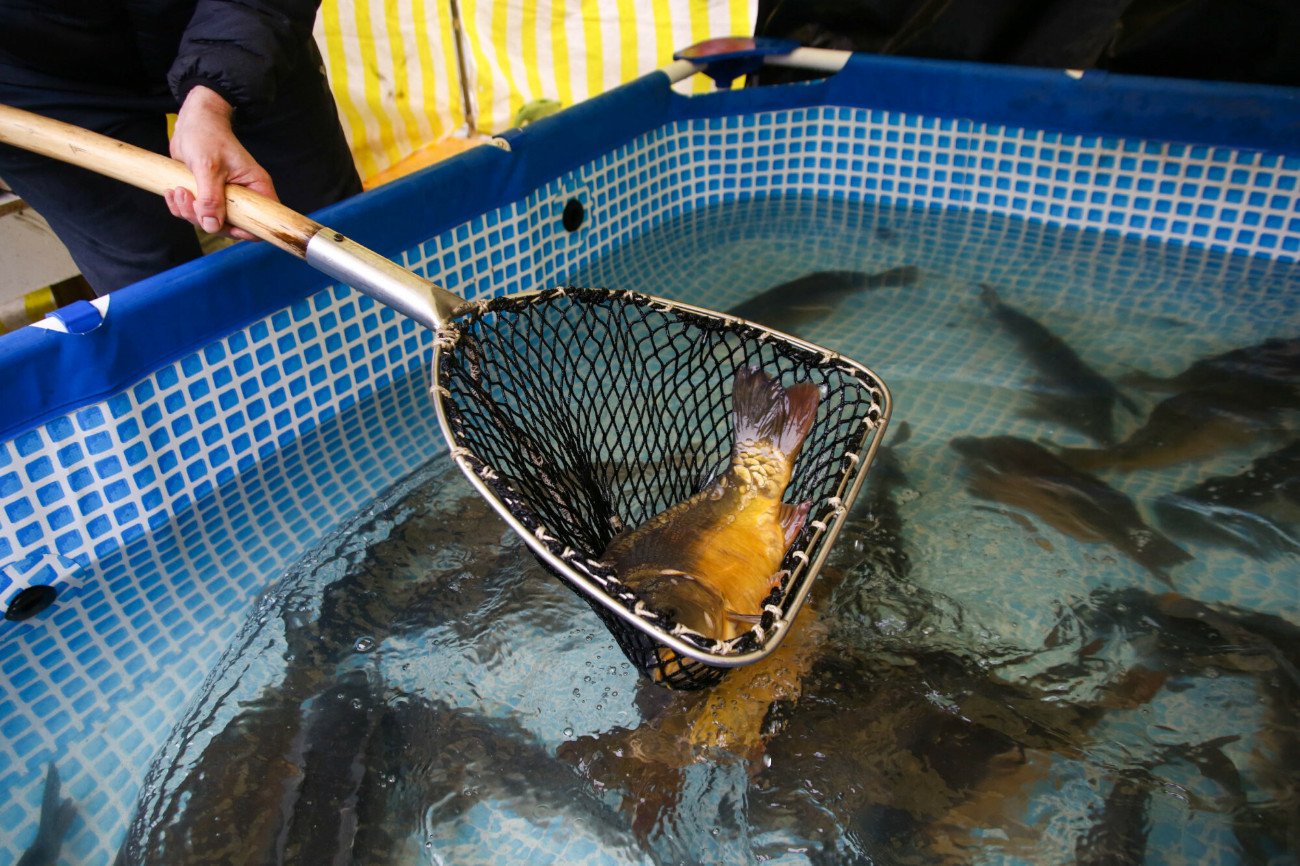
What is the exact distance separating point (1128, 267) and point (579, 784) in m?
2.99

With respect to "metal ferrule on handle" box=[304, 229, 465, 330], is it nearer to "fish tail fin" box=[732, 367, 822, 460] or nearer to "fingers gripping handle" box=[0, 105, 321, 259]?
"fingers gripping handle" box=[0, 105, 321, 259]

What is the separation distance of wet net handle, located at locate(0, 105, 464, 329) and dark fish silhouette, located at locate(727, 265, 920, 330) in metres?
1.65

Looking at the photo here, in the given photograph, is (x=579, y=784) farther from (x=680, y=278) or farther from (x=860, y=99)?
(x=860, y=99)

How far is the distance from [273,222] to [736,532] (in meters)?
1.15

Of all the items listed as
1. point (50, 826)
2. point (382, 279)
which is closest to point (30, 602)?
point (50, 826)

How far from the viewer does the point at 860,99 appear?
396 centimetres

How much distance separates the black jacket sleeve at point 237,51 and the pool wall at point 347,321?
426 mm

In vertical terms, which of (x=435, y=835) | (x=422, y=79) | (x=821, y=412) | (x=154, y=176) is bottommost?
(x=435, y=835)

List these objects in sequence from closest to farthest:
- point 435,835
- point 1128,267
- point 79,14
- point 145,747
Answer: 1. point 435,835
2. point 145,747
3. point 79,14
4. point 1128,267

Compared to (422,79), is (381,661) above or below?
below

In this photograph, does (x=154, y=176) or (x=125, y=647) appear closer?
(x=154, y=176)

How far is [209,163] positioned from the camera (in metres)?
1.83

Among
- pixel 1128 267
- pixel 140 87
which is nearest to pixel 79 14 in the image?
pixel 140 87

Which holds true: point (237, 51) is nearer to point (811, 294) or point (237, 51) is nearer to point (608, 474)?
point (608, 474)
